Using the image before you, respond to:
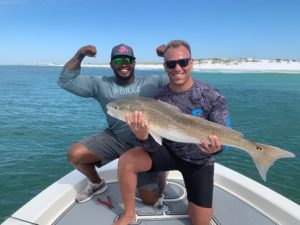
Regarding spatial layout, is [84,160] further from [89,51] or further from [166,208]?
[89,51]

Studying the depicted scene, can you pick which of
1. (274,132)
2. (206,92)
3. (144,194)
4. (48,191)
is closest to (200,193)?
(144,194)

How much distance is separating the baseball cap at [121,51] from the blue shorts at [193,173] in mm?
1581

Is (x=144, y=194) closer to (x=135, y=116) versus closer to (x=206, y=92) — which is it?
(x=135, y=116)

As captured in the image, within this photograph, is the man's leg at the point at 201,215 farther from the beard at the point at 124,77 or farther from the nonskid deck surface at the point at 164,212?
the beard at the point at 124,77

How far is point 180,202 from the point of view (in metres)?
5.27

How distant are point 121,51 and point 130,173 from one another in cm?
189

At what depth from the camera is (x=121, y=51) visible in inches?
203

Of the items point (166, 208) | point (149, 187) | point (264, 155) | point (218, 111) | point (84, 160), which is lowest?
point (166, 208)

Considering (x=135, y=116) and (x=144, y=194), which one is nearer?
(x=135, y=116)

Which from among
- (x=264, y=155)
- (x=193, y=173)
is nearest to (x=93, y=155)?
(x=193, y=173)

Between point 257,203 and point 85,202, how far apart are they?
263 centimetres

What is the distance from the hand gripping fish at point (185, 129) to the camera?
391 cm

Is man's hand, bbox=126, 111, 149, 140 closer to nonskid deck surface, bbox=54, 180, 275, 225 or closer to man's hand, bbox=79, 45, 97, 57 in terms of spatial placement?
nonskid deck surface, bbox=54, 180, 275, 225


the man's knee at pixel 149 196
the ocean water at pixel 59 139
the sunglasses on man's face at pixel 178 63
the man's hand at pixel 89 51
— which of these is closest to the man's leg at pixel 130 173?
the man's knee at pixel 149 196
